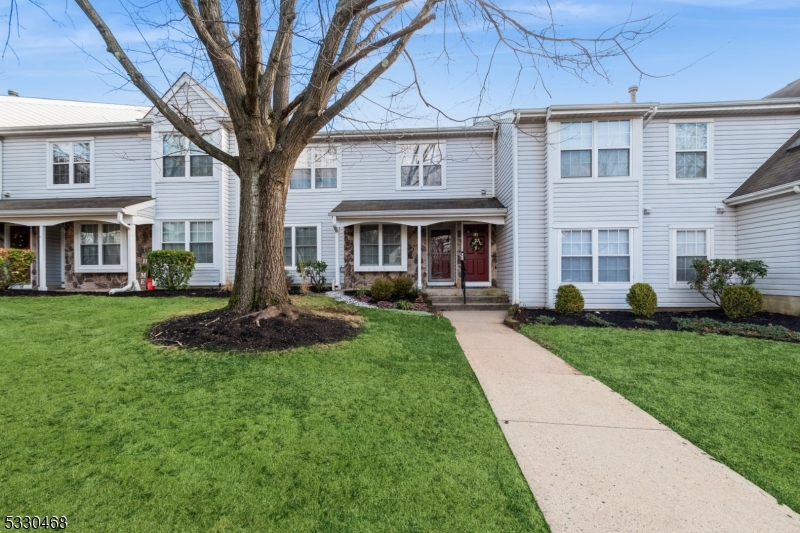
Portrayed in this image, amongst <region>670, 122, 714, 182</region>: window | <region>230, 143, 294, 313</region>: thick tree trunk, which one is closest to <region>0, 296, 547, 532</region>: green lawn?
<region>230, 143, 294, 313</region>: thick tree trunk

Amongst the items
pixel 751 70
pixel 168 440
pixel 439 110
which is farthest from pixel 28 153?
pixel 751 70

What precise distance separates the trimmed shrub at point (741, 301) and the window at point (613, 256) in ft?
6.72

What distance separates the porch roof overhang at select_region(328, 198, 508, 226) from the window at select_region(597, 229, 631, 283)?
2.72 metres

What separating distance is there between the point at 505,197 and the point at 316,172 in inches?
245

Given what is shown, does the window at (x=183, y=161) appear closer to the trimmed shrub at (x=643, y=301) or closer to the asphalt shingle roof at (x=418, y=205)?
the asphalt shingle roof at (x=418, y=205)

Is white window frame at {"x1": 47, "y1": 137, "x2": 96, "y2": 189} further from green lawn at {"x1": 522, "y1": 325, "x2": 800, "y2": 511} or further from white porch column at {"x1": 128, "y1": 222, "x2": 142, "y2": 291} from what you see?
green lawn at {"x1": 522, "y1": 325, "x2": 800, "y2": 511}

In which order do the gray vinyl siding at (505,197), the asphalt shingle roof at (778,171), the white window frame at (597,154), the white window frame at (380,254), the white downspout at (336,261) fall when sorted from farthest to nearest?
the white window frame at (380,254) < the white downspout at (336,261) < the gray vinyl siding at (505,197) < the white window frame at (597,154) < the asphalt shingle roof at (778,171)

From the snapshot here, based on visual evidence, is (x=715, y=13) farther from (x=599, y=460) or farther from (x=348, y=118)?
(x=599, y=460)

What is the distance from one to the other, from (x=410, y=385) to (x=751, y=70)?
27.6ft

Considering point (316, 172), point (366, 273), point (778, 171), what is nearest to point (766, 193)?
point (778, 171)

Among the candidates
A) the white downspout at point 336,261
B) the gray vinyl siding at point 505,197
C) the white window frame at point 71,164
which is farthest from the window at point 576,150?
the white window frame at point 71,164

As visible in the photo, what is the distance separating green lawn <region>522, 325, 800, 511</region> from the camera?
109 inches

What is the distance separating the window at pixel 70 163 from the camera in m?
12.3

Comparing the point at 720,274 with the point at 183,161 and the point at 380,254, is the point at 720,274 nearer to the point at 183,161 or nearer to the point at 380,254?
the point at 380,254
